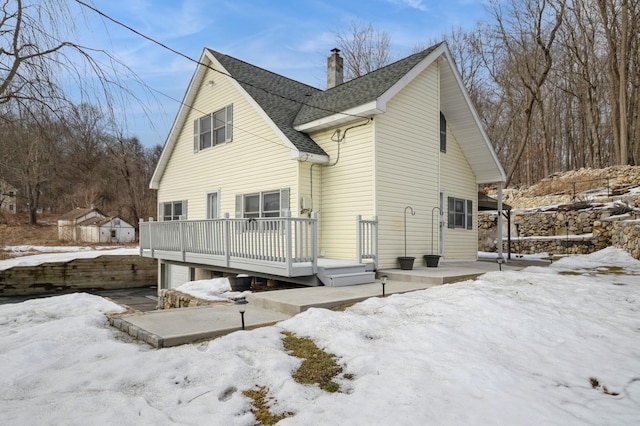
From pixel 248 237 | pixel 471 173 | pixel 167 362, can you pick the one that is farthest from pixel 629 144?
pixel 167 362

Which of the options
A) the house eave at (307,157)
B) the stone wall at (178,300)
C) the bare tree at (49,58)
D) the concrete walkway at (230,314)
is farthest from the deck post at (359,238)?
the bare tree at (49,58)

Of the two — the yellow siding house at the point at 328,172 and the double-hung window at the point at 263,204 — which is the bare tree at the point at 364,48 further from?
the double-hung window at the point at 263,204

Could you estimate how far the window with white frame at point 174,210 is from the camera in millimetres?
13086

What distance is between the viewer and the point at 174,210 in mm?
13688

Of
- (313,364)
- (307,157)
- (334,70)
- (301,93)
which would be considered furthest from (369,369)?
(334,70)

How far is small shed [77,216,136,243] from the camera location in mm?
24319

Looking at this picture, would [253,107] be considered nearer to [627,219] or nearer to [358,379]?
[358,379]

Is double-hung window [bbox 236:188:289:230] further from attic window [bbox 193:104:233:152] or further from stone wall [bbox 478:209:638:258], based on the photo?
stone wall [bbox 478:209:638:258]

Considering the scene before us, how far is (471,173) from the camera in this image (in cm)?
1209

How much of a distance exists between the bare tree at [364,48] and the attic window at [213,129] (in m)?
13.7

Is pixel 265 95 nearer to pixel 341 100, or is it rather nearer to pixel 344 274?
pixel 341 100

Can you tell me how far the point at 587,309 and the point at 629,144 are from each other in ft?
61.9

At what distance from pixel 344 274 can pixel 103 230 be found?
22.5 metres

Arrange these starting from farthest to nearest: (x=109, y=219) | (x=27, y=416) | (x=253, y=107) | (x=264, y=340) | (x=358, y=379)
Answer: (x=109, y=219) → (x=253, y=107) → (x=264, y=340) → (x=358, y=379) → (x=27, y=416)
